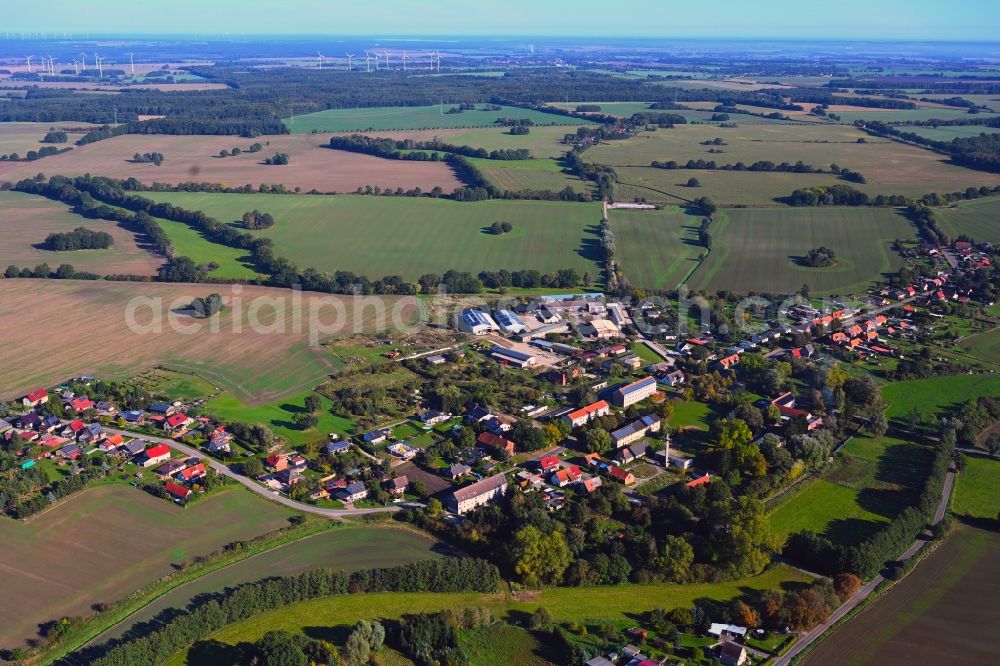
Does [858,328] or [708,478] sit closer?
[708,478]

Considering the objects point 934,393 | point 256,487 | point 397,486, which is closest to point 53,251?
point 256,487

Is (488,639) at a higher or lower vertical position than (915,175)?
lower

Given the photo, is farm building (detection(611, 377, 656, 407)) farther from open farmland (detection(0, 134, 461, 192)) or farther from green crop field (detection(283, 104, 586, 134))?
green crop field (detection(283, 104, 586, 134))

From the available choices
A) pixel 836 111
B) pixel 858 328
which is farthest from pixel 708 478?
pixel 836 111

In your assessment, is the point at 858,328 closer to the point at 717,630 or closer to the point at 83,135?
the point at 717,630

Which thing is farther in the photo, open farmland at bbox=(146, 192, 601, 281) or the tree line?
open farmland at bbox=(146, 192, 601, 281)

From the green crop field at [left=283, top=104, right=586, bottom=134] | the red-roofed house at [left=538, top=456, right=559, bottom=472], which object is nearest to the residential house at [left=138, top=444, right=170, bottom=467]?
the red-roofed house at [left=538, top=456, right=559, bottom=472]

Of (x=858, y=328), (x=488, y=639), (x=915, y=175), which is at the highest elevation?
(x=915, y=175)
